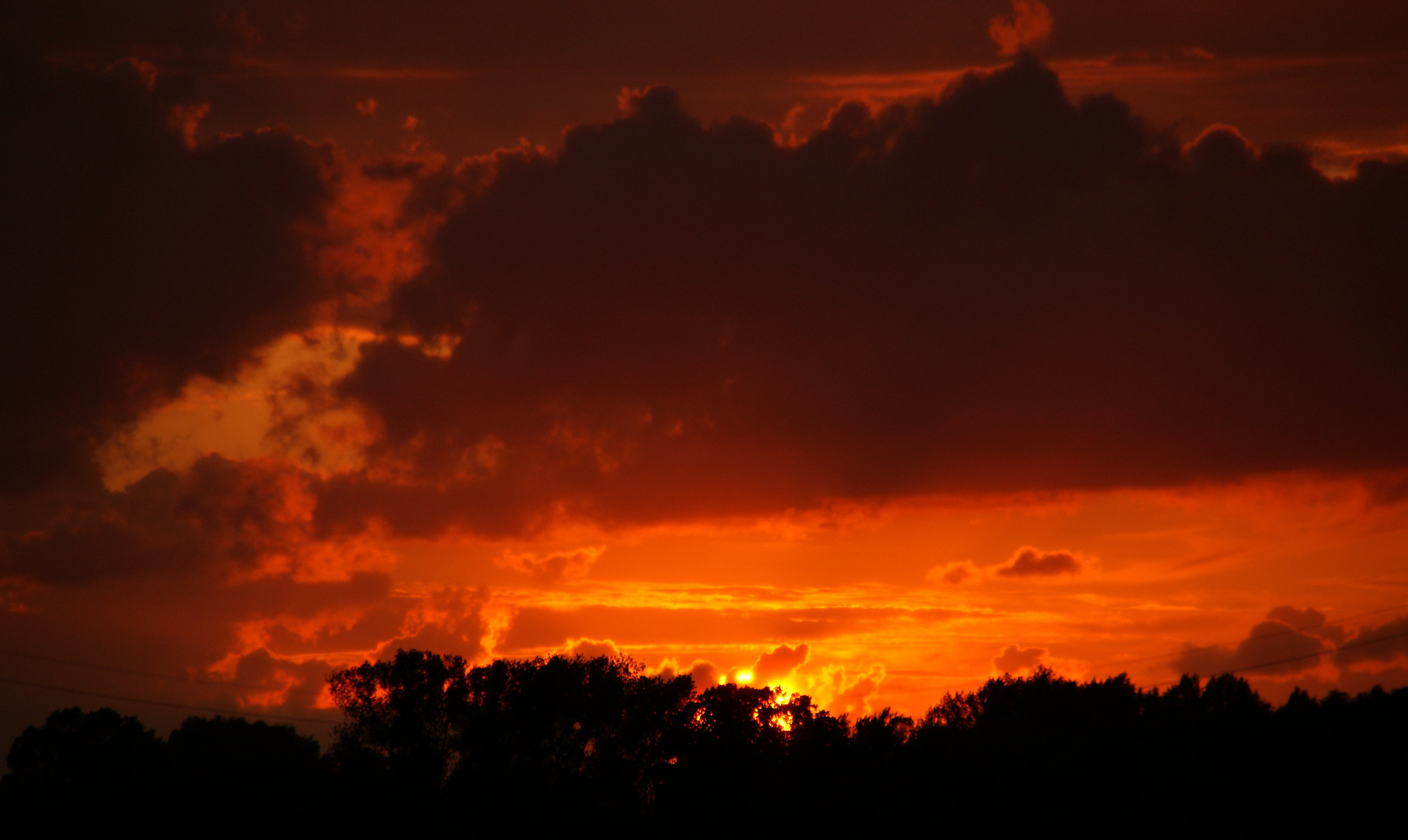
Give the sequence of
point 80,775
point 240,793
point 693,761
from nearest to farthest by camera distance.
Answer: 1. point 240,793
2. point 693,761
3. point 80,775

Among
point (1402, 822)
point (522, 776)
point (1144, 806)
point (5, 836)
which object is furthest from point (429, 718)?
point (1402, 822)

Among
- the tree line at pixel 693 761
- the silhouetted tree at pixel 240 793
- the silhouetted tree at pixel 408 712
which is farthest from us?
the silhouetted tree at pixel 408 712

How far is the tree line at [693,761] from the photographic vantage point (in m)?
64.7

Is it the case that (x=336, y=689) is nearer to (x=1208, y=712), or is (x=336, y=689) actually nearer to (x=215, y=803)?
(x=215, y=803)

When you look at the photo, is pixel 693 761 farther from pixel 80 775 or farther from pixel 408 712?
pixel 80 775

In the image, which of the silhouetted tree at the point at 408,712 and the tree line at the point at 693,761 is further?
the silhouetted tree at the point at 408,712

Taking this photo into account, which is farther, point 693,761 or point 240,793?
point 693,761

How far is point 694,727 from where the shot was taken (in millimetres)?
111625

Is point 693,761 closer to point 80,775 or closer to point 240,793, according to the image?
point 240,793

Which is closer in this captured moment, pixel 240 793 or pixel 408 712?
pixel 240 793

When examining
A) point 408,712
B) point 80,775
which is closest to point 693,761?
point 408,712

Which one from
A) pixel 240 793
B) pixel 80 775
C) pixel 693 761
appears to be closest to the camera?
pixel 240 793

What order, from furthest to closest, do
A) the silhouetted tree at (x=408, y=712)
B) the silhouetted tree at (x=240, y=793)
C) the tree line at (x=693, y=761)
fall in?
the silhouetted tree at (x=408, y=712)
the silhouetted tree at (x=240, y=793)
the tree line at (x=693, y=761)

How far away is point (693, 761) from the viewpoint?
10881 centimetres
